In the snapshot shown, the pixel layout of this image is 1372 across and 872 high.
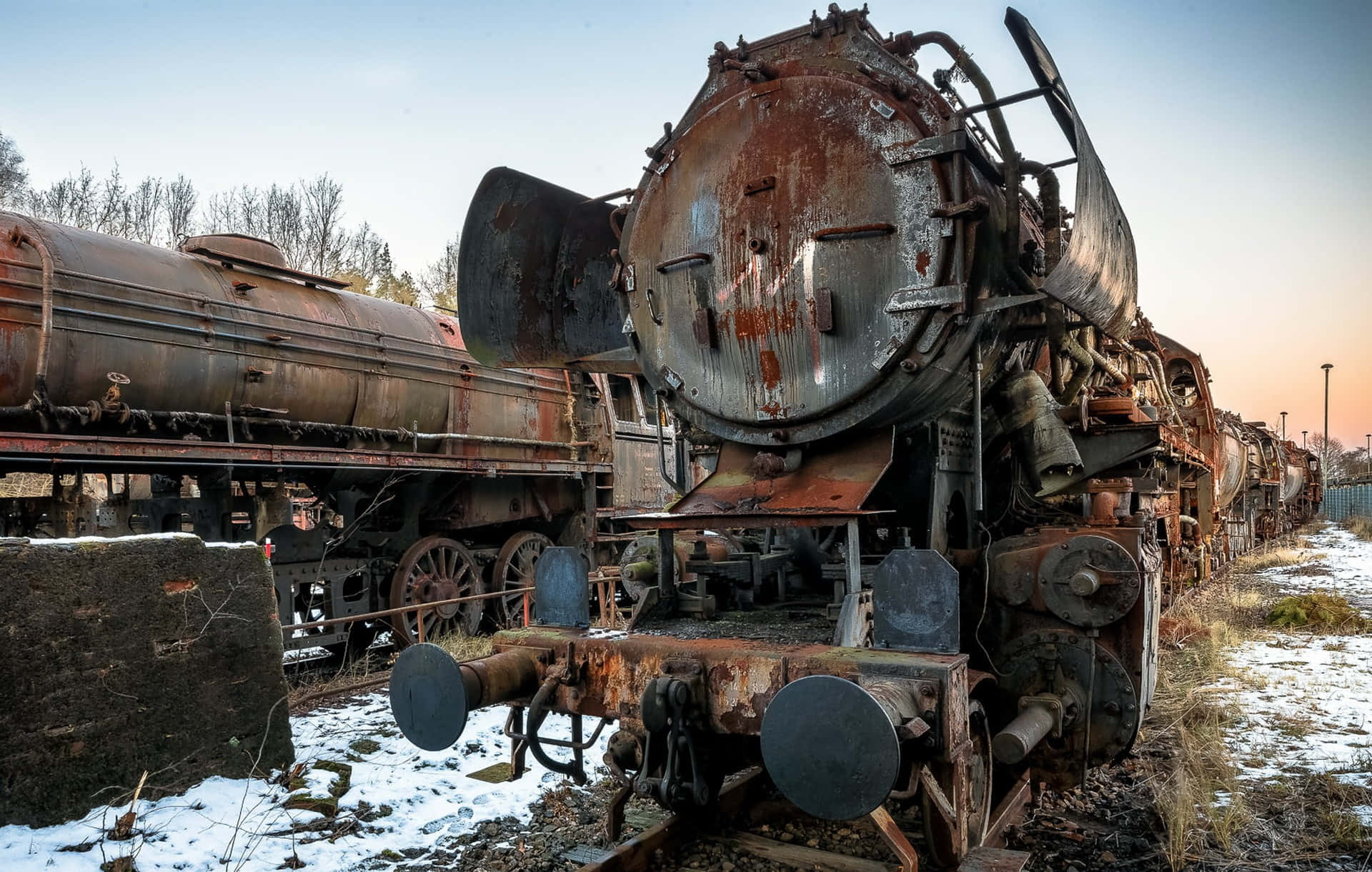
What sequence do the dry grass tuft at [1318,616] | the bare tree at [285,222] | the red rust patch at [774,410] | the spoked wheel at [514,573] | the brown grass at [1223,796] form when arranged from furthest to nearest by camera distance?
1. the bare tree at [285,222]
2. the spoked wheel at [514,573]
3. the dry grass tuft at [1318,616]
4. the red rust patch at [774,410]
5. the brown grass at [1223,796]

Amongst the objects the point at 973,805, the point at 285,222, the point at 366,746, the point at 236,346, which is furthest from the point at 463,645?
the point at 285,222

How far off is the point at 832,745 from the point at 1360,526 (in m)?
32.0

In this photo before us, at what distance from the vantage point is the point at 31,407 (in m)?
5.36

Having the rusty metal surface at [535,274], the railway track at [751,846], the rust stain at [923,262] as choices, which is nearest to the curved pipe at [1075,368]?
the rust stain at [923,262]

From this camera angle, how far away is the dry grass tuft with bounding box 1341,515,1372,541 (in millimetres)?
25188

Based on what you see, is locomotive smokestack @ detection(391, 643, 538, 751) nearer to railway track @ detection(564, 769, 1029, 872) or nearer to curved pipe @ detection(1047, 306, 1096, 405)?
railway track @ detection(564, 769, 1029, 872)

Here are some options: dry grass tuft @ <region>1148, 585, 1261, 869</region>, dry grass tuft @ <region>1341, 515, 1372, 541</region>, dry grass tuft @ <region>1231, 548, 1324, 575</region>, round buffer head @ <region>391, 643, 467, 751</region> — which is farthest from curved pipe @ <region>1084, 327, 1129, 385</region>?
dry grass tuft @ <region>1341, 515, 1372, 541</region>

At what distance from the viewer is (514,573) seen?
935 centimetres

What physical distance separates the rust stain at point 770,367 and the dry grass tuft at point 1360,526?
27.2 meters

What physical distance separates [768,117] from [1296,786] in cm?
388

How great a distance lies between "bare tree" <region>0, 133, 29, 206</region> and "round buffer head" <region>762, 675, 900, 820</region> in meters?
34.0

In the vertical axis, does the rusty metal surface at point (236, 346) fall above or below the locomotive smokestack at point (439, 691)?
above

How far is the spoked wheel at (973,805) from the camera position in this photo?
9.48 ft

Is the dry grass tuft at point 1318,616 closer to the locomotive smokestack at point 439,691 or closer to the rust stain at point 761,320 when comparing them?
the rust stain at point 761,320
